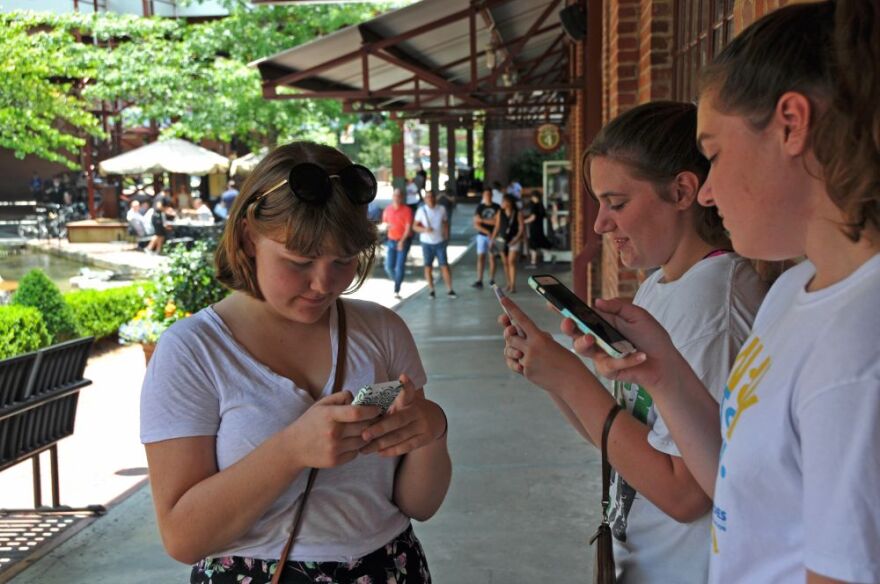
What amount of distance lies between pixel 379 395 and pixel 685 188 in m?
0.81

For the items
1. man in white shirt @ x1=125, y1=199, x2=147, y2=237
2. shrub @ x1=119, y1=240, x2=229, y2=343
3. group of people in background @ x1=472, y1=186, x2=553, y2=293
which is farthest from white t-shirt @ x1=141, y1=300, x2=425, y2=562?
man in white shirt @ x1=125, y1=199, x2=147, y2=237

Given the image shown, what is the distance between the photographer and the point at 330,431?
5.98 ft

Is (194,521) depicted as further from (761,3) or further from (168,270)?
(168,270)

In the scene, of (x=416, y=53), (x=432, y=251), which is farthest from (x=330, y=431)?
(x=432, y=251)

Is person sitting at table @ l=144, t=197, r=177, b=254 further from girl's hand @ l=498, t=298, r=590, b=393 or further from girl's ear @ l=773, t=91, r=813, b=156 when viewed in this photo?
girl's ear @ l=773, t=91, r=813, b=156

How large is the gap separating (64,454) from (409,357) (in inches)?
257

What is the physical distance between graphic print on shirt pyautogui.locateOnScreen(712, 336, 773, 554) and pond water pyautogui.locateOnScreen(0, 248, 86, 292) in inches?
794

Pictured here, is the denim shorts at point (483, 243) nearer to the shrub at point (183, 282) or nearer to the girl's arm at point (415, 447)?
the shrub at point (183, 282)

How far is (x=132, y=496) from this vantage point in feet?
20.4

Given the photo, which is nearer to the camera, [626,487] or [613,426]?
[613,426]

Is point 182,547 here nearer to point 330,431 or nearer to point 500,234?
point 330,431

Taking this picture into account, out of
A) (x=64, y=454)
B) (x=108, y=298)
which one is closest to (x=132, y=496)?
(x=64, y=454)

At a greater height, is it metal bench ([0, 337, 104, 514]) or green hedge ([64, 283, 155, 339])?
metal bench ([0, 337, 104, 514])

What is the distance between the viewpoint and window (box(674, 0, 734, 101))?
446 cm
